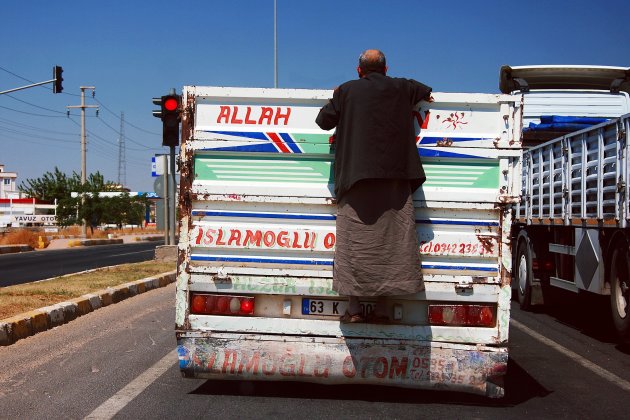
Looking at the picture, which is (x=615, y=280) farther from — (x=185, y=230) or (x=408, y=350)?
(x=185, y=230)

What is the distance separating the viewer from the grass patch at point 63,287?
998cm

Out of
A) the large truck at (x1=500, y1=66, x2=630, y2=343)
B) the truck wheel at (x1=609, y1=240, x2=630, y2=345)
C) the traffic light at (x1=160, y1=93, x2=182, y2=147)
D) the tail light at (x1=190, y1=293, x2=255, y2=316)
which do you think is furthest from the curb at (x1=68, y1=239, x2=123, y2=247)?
the tail light at (x1=190, y1=293, x2=255, y2=316)

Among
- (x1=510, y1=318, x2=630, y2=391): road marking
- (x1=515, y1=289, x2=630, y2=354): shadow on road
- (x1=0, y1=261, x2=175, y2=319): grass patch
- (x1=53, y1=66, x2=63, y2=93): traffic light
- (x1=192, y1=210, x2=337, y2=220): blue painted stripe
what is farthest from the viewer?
(x1=53, y1=66, x2=63, y2=93): traffic light

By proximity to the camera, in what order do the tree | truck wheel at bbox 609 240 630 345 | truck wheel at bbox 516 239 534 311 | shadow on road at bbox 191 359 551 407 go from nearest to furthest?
shadow on road at bbox 191 359 551 407 → truck wheel at bbox 609 240 630 345 → truck wheel at bbox 516 239 534 311 → the tree

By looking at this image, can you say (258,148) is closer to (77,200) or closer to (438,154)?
(438,154)

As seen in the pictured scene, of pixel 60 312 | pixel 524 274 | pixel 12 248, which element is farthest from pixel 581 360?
pixel 12 248

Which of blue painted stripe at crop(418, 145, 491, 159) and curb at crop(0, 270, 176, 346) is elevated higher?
blue painted stripe at crop(418, 145, 491, 159)

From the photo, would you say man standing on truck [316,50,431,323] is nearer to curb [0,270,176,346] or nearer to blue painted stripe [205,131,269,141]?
blue painted stripe [205,131,269,141]

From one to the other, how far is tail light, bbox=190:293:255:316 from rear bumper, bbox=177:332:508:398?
0.16 meters

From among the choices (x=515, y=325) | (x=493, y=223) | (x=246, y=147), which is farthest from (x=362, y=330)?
(x=515, y=325)

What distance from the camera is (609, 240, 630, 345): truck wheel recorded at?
778 centimetres

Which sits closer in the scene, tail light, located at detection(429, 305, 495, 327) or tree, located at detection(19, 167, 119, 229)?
tail light, located at detection(429, 305, 495, 327)

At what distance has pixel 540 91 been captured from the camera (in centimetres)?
1202

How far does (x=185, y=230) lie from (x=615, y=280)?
509 centimetres
